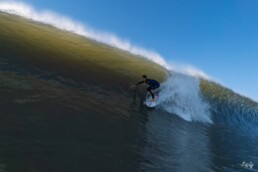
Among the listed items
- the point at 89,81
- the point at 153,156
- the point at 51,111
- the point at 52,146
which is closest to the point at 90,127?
the point at 51,111

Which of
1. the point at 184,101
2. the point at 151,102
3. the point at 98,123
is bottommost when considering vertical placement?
the point at 98,123

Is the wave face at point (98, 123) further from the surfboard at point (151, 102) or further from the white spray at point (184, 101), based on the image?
the surfboard at point (151, 102)

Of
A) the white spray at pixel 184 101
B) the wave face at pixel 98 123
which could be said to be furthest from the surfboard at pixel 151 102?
the white spray at pixel 184 101

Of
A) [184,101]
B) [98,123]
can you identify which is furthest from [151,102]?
[98,123]

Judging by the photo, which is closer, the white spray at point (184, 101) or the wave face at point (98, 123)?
the wave face at point (98, 123)

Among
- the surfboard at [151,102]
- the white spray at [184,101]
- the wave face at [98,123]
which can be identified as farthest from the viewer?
the white spray at [184,101]

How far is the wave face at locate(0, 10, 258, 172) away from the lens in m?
12.2

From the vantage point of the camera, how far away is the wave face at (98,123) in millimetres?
12195

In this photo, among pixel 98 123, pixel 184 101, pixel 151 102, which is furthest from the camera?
pixel 184 101

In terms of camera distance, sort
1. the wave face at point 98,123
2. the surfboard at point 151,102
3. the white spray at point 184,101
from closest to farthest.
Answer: the wave face at point 98,123
the surfboard at point 151,102
the white spray at point 184,101

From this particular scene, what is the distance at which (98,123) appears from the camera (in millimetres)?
17281

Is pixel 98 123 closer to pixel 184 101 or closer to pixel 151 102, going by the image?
pixel 151 102

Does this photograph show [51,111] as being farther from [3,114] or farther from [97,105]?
[97,105]

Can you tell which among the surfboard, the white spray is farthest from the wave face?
the surfboard
